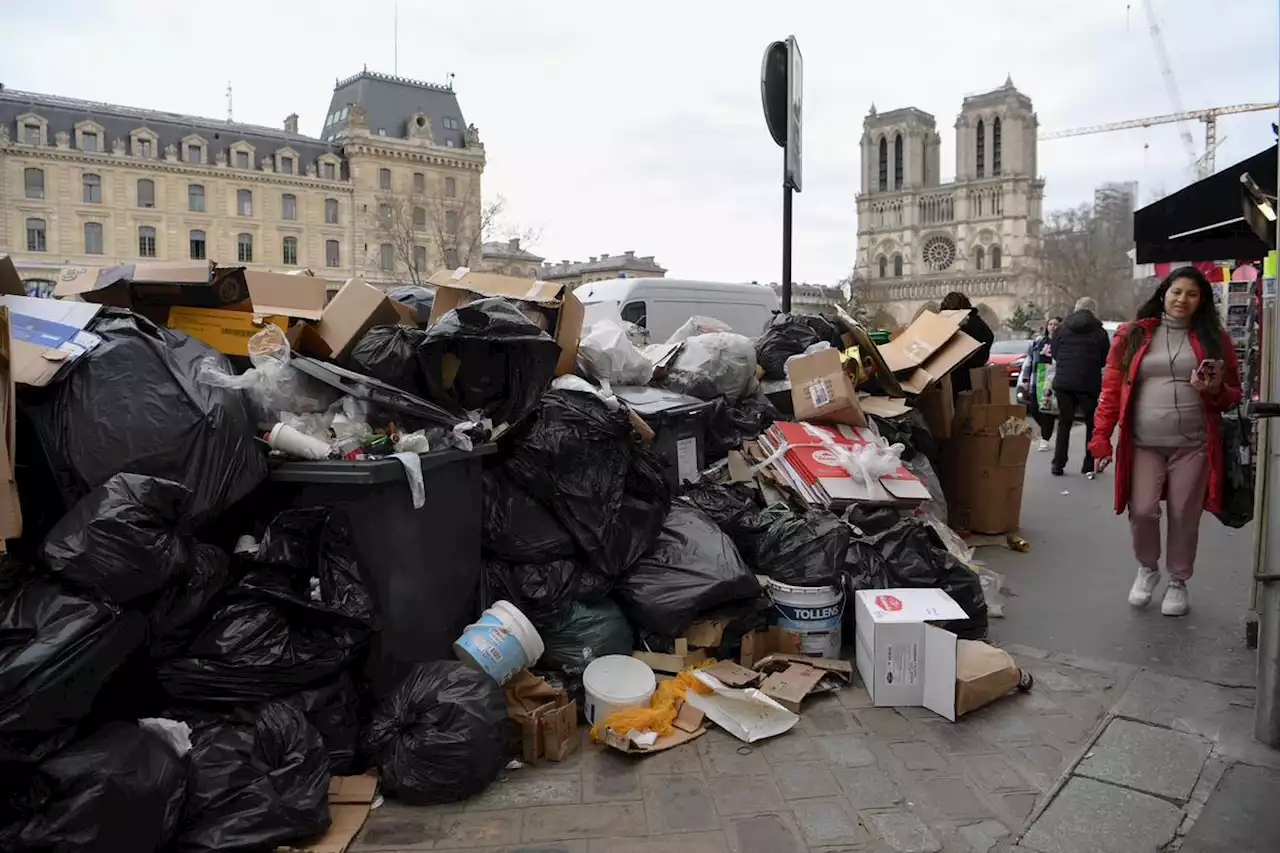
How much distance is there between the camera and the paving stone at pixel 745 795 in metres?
2.44

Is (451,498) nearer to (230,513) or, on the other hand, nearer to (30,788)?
(230,513)

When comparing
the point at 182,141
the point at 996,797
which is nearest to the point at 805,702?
the point at 996,797

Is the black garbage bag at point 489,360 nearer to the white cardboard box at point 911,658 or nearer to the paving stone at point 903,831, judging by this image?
the white cardboard box at point 911,658

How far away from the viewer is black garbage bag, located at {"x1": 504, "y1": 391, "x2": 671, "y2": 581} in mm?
3182

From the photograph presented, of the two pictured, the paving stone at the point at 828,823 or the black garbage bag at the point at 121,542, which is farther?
the paving stone at the point at 828,823

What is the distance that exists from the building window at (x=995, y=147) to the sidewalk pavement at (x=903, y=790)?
Answer: 331 ft

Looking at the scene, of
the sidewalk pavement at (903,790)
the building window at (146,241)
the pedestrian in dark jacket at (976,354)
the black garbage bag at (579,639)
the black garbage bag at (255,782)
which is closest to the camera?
the black garbage bag at (255,782)

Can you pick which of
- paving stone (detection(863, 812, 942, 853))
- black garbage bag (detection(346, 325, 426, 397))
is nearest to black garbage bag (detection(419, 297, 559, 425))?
black garbage bag (detection(346, 325, 426, 397))

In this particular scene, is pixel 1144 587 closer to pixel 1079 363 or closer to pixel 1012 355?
pixel 1079 363

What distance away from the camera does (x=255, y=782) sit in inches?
89.0

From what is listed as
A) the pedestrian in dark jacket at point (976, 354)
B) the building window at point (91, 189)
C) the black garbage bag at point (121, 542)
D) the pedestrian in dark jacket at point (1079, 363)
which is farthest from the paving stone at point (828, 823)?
the building window at point (91, 189)

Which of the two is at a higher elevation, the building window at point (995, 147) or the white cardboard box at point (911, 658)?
the building window at point (995, 147)

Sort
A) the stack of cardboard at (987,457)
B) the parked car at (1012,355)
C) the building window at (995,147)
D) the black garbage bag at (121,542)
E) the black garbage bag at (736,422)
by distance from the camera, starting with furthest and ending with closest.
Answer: the building window at (995,147) < the parked car at (1012,355) < the stack of cardboard at (987,457) < the black garbage bag at (736,422) < the black garbage bag at (121,542)

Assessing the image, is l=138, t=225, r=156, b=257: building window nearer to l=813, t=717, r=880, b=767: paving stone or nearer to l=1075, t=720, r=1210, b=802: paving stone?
l=813, t=717, r=880, b=767: paving stone
